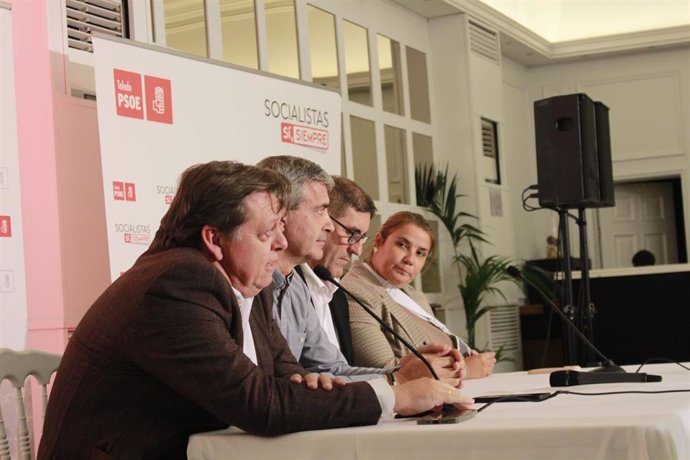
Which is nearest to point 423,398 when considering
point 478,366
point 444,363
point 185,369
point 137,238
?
point 185,369

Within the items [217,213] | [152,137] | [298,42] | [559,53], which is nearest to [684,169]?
[559,53]

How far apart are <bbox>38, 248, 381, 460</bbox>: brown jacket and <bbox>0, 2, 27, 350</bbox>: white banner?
1.31 m

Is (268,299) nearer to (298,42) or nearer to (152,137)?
(152,137)

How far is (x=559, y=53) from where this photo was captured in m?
9.45

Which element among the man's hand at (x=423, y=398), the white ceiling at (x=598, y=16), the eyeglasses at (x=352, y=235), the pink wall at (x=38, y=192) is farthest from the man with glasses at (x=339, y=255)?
the white ceiling at (x=598, y=16)

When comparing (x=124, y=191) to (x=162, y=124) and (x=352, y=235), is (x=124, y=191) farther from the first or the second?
(x=352, y=235)

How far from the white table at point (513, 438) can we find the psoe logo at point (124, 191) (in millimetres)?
1857

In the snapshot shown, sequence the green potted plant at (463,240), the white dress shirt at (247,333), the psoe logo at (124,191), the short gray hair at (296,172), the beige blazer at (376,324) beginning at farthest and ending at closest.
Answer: the green potted plant at (463,240)
the psoe logo at (124,191)
the beige blazer at (376,324)
the short gray hair at (296,172)
the white dress shirt at (247,333)

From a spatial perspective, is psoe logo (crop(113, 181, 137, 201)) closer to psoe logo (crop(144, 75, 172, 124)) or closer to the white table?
psoe logo (crop(144, 75, 172, 124))

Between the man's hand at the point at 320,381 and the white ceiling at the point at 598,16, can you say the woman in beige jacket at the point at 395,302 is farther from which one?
the white ceiling at the point at 598,16

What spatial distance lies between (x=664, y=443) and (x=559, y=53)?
8.15 meters

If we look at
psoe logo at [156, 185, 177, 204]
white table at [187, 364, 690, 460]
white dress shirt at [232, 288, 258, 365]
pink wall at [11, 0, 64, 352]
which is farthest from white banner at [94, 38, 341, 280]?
white table at [187, 364, 690, 460]

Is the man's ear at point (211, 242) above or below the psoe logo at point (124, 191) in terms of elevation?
below

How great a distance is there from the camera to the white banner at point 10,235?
3.24 meters
